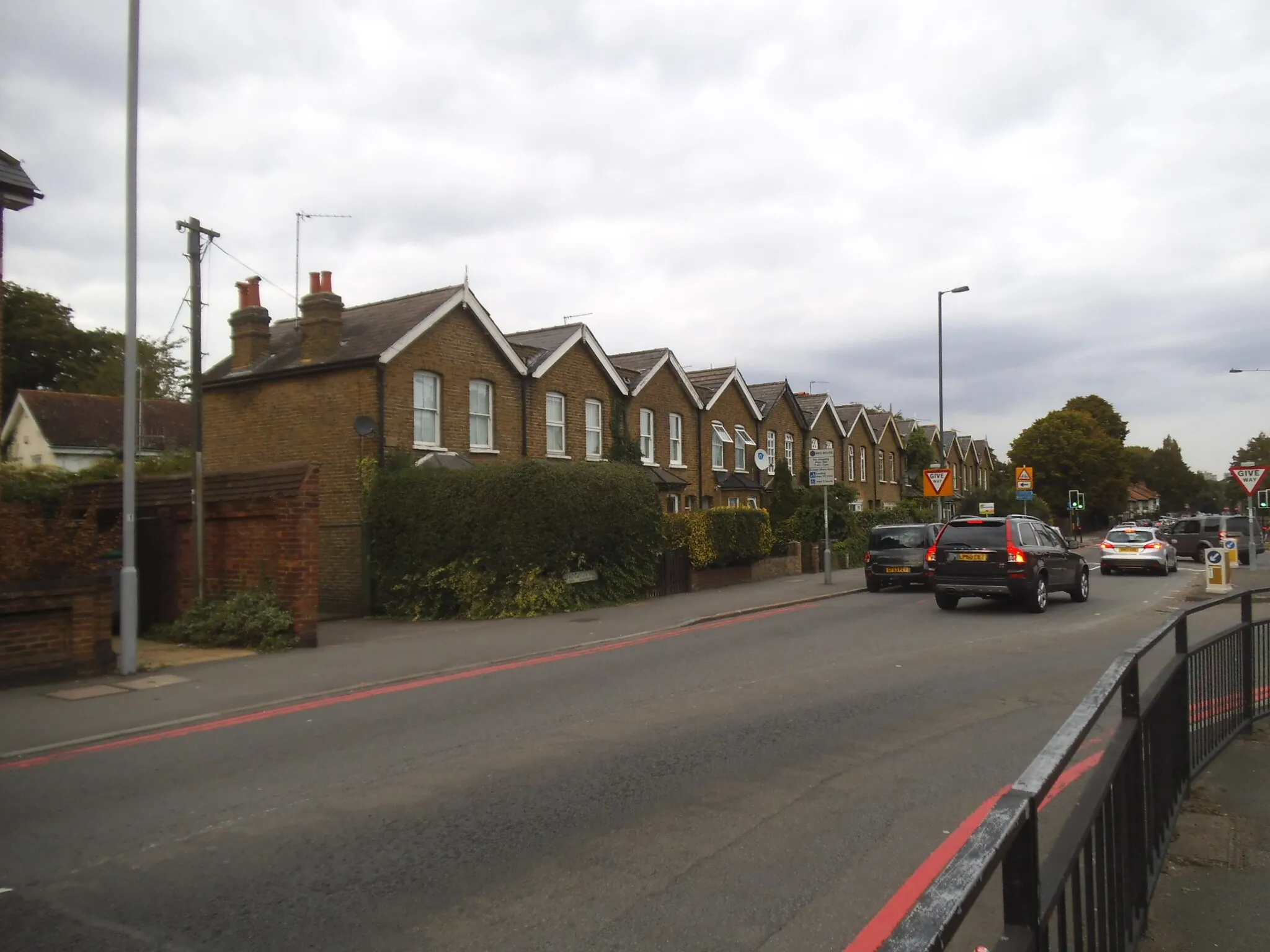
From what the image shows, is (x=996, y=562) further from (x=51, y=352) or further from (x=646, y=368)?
(x=51, y=352)

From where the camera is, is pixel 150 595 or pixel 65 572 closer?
pixel 65 572

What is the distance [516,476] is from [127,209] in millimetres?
7807

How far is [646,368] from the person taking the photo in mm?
31031

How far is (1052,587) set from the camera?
60.0ft

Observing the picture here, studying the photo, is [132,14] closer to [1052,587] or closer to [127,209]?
[127,209]

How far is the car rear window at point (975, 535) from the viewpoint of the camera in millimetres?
17531

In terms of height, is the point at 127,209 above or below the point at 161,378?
below

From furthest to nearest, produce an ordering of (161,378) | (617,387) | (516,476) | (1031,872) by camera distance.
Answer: (161,378) < (617,387) < (516,476) < (1031,872)

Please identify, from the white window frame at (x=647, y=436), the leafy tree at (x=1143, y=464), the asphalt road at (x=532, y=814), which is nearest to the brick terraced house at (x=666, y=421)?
the white window frame at (x=647, y=436)

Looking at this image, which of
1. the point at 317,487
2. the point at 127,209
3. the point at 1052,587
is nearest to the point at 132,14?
the point at 127,209

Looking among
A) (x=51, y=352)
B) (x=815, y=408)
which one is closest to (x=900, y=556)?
(x=815, y=408)

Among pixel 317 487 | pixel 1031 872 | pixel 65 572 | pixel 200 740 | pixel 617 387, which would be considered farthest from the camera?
pixel 617 387

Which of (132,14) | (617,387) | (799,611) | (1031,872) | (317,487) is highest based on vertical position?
(132,14)

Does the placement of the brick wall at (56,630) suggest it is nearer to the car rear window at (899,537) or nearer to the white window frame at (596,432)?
the car rear window at (899,537)
